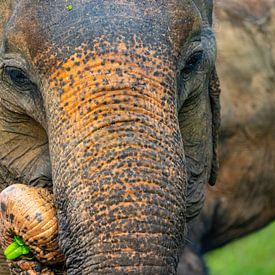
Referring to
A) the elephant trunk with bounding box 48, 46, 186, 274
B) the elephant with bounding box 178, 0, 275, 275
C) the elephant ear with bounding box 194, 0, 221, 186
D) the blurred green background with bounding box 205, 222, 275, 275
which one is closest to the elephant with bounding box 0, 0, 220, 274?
the elephant trunk with bounding box 48, 46, 186, 274

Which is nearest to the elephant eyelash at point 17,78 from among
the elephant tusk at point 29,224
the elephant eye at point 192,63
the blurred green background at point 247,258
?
the elephant tusk at point 29,224

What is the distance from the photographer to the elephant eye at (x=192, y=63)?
7047 mm

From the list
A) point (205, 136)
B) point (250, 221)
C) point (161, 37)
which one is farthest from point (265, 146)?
point (161, 37)

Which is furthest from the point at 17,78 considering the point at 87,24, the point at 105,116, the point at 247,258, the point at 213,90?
the point at 247,258

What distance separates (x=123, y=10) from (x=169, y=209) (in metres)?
0.91

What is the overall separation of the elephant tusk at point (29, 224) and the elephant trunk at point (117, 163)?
0.14 m

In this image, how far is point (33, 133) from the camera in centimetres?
718

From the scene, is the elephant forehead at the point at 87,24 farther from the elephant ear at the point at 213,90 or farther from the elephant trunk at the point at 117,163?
the elephant ear at the point at 213,90

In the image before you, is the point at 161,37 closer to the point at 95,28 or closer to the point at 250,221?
the point at 95,28

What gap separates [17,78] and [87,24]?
0.52m

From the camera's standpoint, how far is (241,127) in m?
10.8

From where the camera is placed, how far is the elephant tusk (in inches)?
258

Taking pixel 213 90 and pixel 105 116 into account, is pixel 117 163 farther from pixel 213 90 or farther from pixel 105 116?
pixel 213 90

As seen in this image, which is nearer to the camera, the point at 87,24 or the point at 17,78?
the point at 87,24
